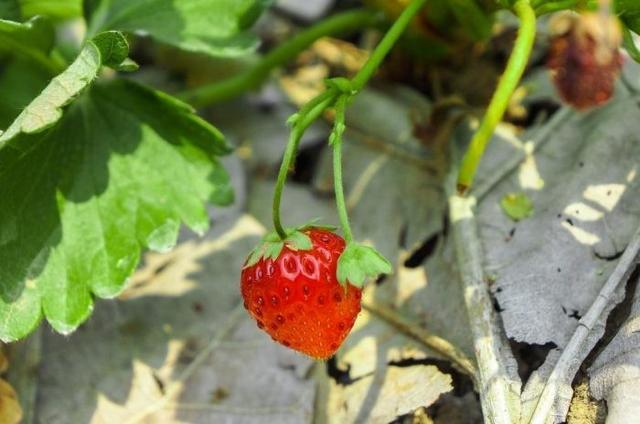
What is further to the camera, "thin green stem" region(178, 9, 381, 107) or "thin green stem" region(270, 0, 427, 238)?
"thin green stem" region(178, 9, 381, 107)

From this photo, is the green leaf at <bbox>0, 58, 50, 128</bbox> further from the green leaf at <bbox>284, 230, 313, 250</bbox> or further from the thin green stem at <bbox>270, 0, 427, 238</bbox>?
the green leaf at <bbox>284, 230, 313, 250</bbox>

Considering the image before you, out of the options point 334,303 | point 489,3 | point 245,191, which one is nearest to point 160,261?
point 245,191

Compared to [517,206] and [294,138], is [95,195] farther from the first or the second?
[517,206]

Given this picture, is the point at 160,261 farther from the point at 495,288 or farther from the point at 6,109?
the point at 495,288

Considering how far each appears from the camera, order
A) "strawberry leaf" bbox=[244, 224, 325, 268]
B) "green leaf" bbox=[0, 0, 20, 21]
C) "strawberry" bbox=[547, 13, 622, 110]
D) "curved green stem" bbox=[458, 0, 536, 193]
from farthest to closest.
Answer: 1. "strawberry" bbox=[547, 13, 622, 110]
2. "green leaf" bbox=[0, 0, 20, 21]
3. "curved green stem" bbox=[458, 0, 536, 193]
4. "strawberry leaf" bbox=[244, 224, 325, 268]

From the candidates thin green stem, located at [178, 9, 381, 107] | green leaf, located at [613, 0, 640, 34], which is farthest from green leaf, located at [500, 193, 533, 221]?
thin green stem, located at [178, 9, 381, 107]

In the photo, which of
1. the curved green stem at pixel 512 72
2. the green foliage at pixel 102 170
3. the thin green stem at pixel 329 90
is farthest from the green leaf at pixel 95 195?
the curved green stem at pixel 512 72
